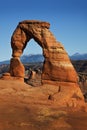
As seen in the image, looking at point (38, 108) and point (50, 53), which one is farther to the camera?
point (50, 53)

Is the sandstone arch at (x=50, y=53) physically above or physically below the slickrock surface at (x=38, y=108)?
above

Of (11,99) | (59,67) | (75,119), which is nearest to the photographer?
(75,119)

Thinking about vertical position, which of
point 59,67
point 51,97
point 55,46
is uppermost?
point 55,46

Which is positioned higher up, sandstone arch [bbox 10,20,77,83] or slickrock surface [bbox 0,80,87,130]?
sandstone arch [bbox 10,20,77,83]

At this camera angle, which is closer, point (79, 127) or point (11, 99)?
point (79, 127)

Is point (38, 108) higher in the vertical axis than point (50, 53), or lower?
lower

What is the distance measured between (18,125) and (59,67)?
11907 millimetres

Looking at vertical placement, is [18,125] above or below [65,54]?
below

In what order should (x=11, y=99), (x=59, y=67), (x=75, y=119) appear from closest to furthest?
(x=75, y=119) < (x=11, y=99) < (x=59, y=67)

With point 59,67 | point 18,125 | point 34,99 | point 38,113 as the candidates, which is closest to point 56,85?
point 59,67

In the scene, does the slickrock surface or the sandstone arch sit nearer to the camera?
the slickrock surface

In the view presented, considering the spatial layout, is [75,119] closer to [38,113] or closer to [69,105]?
[38,113]

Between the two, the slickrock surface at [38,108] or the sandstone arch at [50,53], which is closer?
the slickrock surface at [38,108]

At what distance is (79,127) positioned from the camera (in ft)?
81.8
